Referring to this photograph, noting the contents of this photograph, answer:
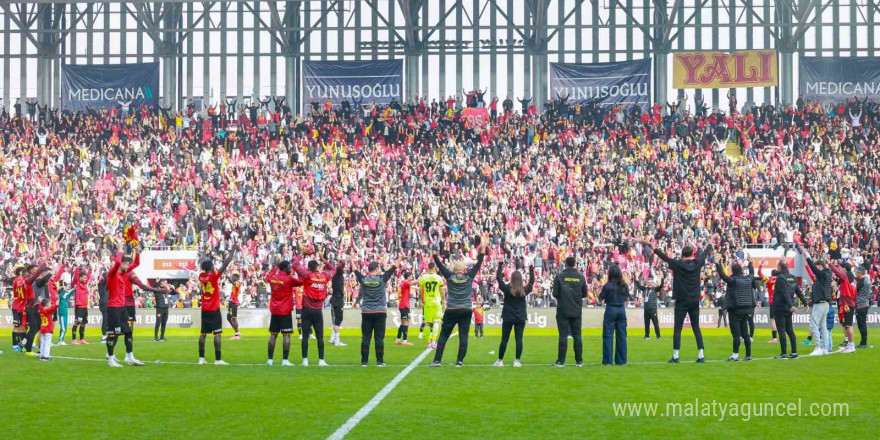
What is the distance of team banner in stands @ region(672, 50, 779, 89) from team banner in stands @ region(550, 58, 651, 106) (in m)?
2.08

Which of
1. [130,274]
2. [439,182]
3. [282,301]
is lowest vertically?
[282,301]

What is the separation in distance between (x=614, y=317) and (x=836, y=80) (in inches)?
1600

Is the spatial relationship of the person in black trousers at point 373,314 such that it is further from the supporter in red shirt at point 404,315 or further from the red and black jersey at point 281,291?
the supporter in red shirt at point 404,315

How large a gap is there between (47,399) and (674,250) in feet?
103

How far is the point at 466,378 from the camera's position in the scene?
16.4m

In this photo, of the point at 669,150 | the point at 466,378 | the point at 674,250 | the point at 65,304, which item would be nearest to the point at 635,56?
the point at 669,150

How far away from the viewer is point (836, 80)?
54938 millimetres

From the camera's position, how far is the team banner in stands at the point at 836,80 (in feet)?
180

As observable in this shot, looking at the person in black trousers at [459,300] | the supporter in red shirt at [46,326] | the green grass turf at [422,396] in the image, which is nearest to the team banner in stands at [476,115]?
the green grass turf at [422,396]

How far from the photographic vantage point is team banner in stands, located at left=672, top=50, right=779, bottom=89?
55.2 m

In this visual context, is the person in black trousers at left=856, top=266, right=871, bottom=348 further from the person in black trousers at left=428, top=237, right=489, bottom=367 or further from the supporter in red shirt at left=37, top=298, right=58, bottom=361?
the supporter in red shirt at left=37, top=298, right=58, bottom=361

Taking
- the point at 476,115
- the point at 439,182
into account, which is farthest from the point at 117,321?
the point at 476,115

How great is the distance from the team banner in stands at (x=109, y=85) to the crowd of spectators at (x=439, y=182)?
97cm

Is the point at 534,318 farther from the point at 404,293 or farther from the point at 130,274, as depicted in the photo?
the point at 130,274
